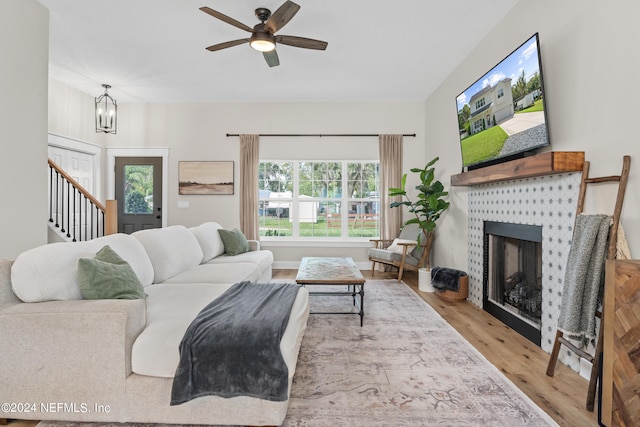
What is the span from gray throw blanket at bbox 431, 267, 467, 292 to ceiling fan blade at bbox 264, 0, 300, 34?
318 cm

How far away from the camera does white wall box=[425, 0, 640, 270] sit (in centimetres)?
182

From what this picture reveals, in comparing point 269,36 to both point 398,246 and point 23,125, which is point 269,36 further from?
point 398,246

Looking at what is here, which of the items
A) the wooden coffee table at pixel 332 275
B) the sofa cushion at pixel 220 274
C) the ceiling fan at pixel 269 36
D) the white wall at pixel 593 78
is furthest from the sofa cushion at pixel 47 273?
the white wall at pixel 593 78

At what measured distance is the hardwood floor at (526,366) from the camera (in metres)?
1.76

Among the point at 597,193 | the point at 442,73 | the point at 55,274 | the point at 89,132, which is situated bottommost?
the point at 55,274

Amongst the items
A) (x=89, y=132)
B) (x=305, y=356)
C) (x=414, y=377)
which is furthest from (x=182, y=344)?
(x=89, y=132)

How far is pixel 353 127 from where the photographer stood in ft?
18.4

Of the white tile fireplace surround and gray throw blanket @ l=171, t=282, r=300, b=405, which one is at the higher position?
the white tile fireplace surround

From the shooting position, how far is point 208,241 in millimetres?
3957

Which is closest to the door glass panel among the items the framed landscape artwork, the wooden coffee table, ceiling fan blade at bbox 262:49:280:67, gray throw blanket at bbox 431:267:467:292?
the framed landscape artwork

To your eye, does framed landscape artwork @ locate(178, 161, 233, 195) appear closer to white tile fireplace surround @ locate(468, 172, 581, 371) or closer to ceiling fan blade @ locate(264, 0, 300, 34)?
ceiling fan blade @ locate(264, 0, 300, 34)

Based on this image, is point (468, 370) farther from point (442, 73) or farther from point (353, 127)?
point (353, 127)

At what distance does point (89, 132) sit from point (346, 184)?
4.36 m

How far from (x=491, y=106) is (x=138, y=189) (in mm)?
5551
